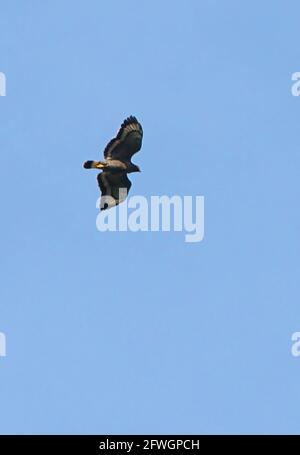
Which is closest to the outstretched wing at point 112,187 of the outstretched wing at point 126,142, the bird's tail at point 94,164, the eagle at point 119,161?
the eagle at point 119,161

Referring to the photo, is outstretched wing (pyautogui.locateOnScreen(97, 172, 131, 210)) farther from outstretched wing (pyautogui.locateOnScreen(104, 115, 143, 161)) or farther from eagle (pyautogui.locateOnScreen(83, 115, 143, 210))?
outstretched wing (pyautogui.locateOnScreen(104, 115, 143, 161))

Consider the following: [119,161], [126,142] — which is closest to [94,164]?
[119,161]

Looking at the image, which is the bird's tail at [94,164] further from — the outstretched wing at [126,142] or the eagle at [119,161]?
the outstretched wing at [126,142]

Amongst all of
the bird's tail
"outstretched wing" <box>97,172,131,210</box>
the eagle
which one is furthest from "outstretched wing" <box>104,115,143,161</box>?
"outstretched wing" <box>97,172,131,210</box>

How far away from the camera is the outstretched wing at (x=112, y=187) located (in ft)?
202

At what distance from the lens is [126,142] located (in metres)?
61.7

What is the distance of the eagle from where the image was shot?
61594mm

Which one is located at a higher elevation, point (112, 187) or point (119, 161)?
point (119, 161)

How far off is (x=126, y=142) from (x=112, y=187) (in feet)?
4.76

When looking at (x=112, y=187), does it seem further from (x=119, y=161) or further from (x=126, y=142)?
(x=126, y=142)

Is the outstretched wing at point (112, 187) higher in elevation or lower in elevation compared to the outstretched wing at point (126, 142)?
lower
